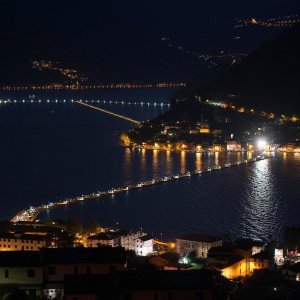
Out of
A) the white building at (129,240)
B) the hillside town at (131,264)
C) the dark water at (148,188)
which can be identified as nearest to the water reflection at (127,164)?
the dark water at (148,188)

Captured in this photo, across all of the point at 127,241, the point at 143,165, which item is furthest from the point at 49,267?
the point at 143,165

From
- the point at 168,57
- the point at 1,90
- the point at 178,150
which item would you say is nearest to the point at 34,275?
the point at 178,150

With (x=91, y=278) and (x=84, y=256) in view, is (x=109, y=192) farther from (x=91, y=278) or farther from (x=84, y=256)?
(x=91, y=278)

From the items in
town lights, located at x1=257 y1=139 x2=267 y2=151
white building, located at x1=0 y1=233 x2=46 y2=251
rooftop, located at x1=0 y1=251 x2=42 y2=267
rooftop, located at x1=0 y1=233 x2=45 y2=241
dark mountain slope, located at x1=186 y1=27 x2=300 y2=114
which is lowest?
white building, located at x1=0 y1=233 x2=46 y2=251

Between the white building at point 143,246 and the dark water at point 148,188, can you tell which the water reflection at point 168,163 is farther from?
the white building at point 143,246

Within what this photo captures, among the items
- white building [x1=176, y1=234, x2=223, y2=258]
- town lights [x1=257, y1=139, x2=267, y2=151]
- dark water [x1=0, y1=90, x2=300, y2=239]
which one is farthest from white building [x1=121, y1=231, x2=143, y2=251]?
town lights [x1=257, y1=139, x2=267, y2=151]

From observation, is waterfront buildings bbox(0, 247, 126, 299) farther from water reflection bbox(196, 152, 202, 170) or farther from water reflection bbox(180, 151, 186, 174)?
water reflection bbox(196, 152, 202, 170)
